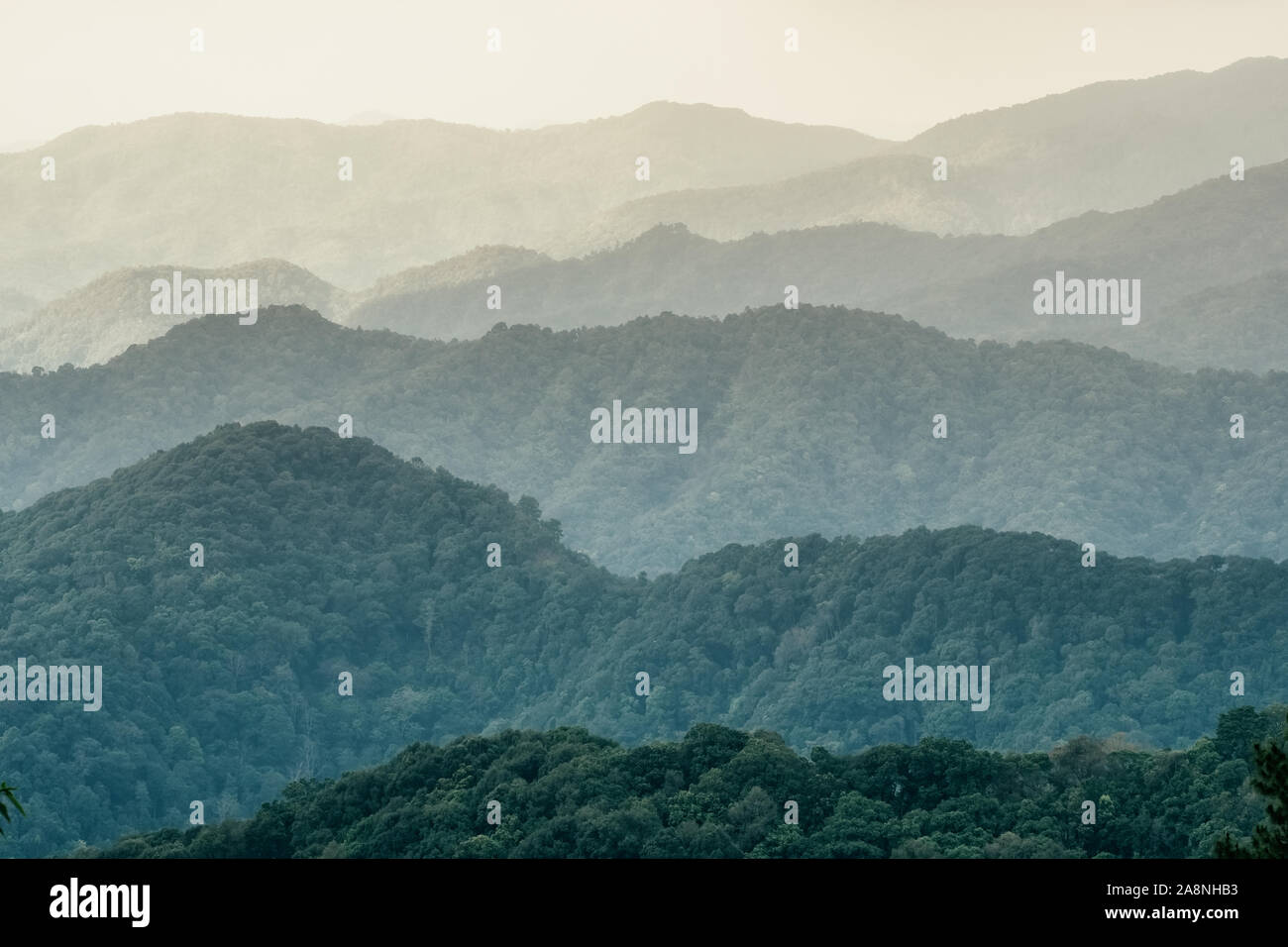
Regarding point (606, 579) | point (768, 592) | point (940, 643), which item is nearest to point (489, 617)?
point (606, 579)

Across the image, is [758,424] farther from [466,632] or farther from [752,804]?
[752,804]

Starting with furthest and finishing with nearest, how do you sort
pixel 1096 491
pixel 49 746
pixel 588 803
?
pixel 1096 491 < pixel 49 746 < pixel 588 803

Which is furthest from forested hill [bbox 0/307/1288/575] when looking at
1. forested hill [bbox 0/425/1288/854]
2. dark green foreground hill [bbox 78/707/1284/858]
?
dark green foreground hill [bbox 78/707/1284/858]

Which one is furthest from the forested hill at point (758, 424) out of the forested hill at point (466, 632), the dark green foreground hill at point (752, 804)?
the dark green foreground hill at point (752, 804)

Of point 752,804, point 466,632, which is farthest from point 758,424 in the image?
point 752,804

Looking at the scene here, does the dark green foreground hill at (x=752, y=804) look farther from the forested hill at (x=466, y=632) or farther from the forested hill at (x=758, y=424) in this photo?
the forested hill at (x=758, y=424)

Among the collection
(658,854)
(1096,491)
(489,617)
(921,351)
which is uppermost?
(921,351)

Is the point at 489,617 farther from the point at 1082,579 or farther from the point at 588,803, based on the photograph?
the point at 588,803
